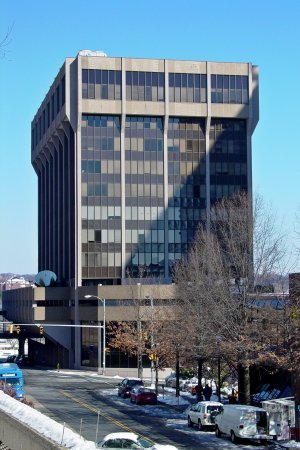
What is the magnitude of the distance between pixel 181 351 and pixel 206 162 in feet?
186

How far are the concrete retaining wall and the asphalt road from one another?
12.4 feet

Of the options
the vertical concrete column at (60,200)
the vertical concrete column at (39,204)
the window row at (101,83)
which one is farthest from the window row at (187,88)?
the vertical concrete column at (39,204)

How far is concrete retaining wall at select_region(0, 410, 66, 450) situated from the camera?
67.5 feet

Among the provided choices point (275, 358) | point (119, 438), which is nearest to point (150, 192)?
point (275, 358)

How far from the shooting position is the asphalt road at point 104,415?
38719 millimetres

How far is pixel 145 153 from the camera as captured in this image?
107 meters

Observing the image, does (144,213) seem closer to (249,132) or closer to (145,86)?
(145,86)

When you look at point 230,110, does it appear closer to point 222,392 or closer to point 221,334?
point 222,392

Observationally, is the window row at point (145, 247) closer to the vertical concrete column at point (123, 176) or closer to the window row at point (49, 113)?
the vertical concrete column at point (123, 176)

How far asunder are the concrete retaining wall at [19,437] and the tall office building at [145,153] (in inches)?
3119

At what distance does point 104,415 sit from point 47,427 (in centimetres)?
2507

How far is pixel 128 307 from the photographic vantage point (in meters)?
87.9

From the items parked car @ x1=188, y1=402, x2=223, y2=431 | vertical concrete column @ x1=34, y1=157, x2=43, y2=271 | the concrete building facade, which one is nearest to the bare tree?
parked car @ x1=188, y1=402, x2=223, y2=431

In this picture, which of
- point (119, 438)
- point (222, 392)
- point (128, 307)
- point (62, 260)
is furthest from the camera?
point (62, 260)
